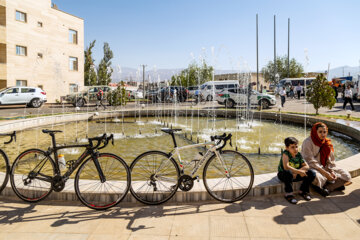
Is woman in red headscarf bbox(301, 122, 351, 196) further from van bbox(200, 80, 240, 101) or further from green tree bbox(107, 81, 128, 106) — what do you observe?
van bbox(200, 80, 240, 101)

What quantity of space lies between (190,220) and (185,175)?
75 centimetres

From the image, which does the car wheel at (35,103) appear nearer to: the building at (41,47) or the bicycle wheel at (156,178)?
the building at (41,47)

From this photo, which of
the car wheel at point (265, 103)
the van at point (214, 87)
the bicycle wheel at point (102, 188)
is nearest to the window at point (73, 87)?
the van at point (214, 87)

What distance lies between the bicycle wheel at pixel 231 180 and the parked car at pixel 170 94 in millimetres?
29707

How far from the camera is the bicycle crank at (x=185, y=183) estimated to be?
14.9 feet

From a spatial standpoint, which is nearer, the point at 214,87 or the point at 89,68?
the point at 214,87

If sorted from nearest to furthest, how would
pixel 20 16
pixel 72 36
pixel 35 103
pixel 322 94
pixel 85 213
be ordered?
pixel 85 213 → pixel 322 94 → pixel 35 103 → pixel 20 16 → pixel 72 36

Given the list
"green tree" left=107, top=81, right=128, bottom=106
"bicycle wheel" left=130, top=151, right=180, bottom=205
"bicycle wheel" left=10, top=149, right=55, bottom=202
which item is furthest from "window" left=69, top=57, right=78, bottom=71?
"bicycle wheel" left=130, top=151, right=180, bottom=205

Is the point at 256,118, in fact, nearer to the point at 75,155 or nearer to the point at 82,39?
the point at 75,155

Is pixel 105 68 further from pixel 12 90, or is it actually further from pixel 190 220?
pixel 190 220

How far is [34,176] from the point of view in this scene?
15.4 feet

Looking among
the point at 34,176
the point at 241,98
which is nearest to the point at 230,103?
the point at 241,98

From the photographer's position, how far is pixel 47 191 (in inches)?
180

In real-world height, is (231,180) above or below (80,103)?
below
